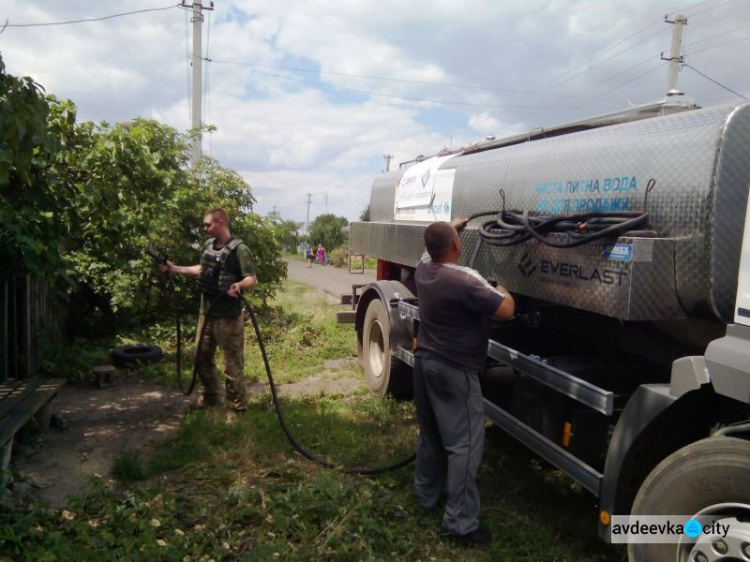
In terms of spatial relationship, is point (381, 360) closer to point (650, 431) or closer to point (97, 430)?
point (97, 430)

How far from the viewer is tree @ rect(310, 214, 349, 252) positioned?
51.4 meters

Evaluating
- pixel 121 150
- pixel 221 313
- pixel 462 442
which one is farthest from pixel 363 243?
pixel 462 442

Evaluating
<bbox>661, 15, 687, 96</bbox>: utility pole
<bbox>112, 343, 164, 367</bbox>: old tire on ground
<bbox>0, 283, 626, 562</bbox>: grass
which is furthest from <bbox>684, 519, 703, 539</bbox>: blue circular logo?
<bbox>661, 15, 687, 96</bbox>: utility pole

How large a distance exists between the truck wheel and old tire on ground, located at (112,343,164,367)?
6.44 m

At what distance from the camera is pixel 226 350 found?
5.73 meters

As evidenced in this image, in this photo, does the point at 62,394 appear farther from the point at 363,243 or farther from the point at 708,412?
the point at 708,412

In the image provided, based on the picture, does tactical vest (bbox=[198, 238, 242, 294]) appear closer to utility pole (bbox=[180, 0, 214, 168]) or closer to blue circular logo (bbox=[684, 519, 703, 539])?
blue circular logo (bbox=[684, 519, 703, 539])

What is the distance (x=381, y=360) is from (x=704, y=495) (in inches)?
173

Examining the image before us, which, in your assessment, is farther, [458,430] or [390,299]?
[390,299]

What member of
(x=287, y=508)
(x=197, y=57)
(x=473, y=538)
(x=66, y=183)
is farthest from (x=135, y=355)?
(x=197, y=57)

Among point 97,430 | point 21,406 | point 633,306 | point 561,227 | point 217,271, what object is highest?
point 561,227

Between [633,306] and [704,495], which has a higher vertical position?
[633,306]

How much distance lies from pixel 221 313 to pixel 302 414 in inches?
49.5

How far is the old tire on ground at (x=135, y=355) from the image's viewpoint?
7.61m
